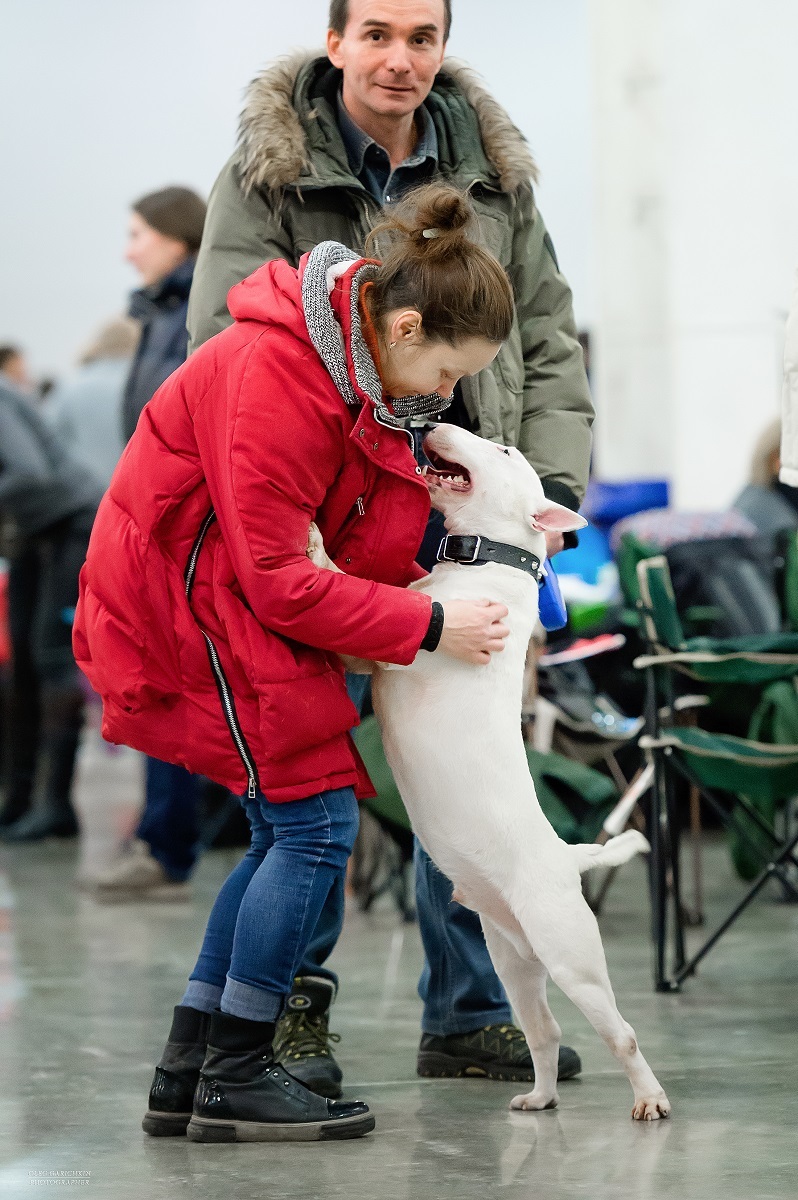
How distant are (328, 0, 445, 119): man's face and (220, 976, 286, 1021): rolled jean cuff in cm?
139

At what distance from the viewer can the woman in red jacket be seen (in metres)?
2.25

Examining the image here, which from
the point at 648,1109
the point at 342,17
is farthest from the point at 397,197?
the point at 648,1109

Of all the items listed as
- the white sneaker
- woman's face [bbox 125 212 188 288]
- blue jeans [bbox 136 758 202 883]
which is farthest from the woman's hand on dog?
woman's face [bbox 125 212 188 288]

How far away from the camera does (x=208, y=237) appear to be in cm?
275

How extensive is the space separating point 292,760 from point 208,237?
3.09ft

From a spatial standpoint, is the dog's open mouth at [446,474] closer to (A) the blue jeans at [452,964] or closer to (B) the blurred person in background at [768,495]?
(A) the blue jeans at [452,964]

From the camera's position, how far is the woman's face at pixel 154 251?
4.74m

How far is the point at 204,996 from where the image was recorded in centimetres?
247

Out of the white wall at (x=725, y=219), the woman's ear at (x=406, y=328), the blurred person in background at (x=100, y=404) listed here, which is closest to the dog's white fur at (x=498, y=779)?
the woman's ear at (x=406, y=328)

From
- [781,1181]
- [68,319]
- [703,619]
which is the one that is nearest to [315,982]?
[781,1181]

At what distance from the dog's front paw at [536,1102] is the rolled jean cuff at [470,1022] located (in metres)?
0.26

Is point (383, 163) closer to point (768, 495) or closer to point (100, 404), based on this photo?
point (768, 495)

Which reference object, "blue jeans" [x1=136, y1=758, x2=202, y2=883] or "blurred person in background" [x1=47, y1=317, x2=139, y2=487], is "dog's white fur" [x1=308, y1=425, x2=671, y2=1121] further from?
"blurred person in background" [x1=47, y1=317, x2=139, y2=487]

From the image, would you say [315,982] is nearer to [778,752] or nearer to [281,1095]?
[281,1095]
